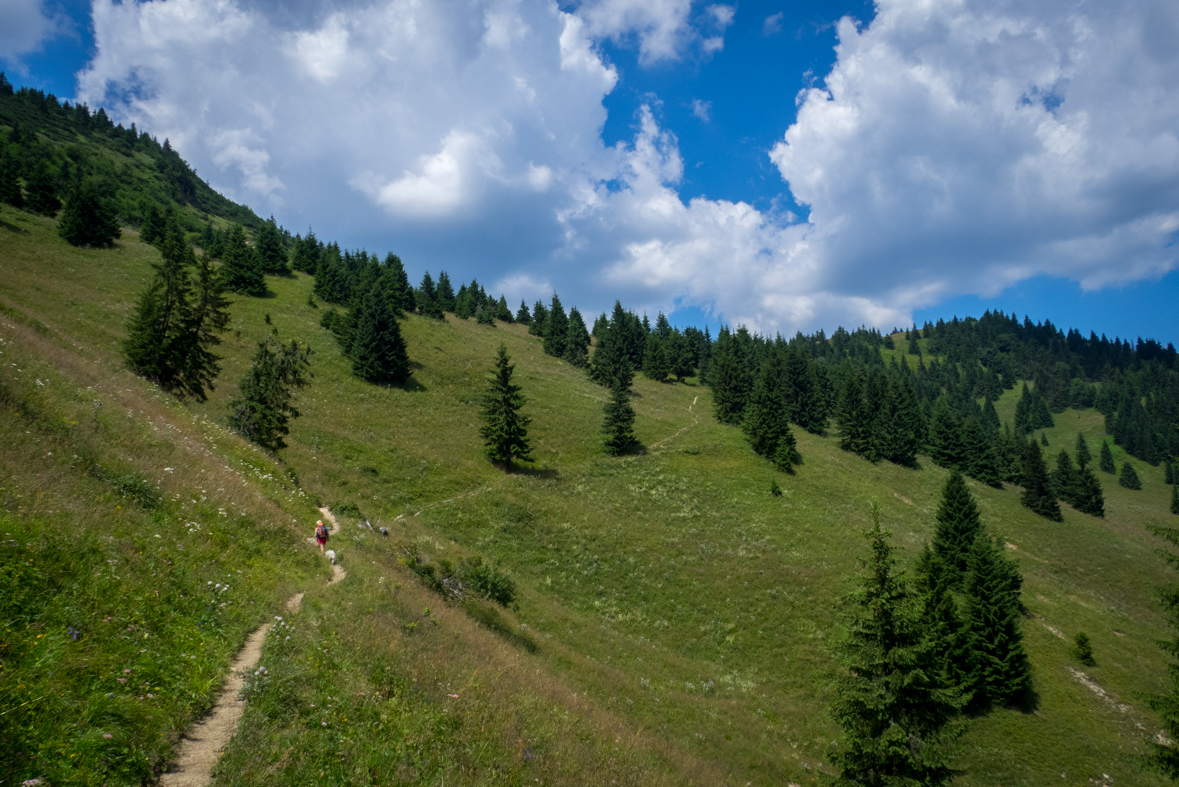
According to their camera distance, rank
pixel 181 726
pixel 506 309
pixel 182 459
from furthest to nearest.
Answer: pixel 506 309 → pixel 182 459 → pixel 181 726

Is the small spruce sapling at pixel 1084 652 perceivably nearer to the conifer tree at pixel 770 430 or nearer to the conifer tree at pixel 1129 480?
the conifer tree at pixel 770 430

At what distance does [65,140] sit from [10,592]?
219753mm

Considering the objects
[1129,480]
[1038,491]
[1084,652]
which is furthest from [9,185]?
[1129,480]

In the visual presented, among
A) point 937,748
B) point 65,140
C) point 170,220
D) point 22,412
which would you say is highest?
point 65,140

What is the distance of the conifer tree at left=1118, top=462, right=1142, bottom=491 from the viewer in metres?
117

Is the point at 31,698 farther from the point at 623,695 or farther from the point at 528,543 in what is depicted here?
the point at 528,543

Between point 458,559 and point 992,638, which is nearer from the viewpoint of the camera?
point 458,559

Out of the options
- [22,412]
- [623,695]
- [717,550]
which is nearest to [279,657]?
[22,412]

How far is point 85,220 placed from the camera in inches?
2547

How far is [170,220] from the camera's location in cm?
8975

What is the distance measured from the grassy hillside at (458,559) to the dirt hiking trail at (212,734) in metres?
0.20

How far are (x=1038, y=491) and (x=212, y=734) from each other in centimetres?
9092

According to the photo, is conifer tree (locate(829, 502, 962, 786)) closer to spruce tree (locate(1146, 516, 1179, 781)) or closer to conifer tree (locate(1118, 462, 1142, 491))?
spruce tree (locate(1146, 516, 1179, 781))

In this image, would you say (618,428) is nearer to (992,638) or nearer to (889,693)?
(992,638)
